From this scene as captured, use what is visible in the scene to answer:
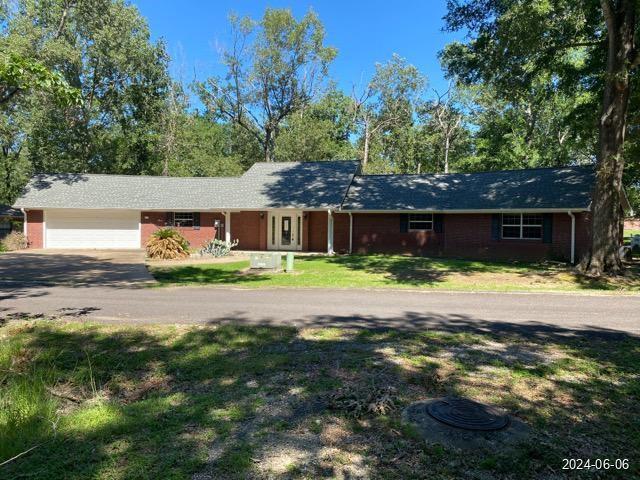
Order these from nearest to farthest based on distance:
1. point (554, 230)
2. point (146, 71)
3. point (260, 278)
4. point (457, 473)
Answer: point (457, 473) → point (260, 278) → point (554, 230) → point (146, 71)

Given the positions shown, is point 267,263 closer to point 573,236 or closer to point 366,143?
point 573,236

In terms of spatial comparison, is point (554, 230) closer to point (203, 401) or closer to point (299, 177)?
point (299, 177)

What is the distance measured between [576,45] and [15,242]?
99.9 ft

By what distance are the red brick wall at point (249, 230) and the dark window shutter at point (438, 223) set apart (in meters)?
9.51

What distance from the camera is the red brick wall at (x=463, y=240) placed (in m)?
20.7

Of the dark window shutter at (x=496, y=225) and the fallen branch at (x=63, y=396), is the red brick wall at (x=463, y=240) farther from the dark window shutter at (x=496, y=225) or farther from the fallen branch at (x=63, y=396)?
the fallen branch at (x=63, y=396)

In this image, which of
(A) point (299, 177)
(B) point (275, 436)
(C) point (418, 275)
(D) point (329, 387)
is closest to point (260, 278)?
(C) point (418, 275)

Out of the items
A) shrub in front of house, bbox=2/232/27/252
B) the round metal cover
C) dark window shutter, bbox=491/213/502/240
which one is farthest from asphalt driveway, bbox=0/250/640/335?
shrub in front of house, bbox=2/232/27/252

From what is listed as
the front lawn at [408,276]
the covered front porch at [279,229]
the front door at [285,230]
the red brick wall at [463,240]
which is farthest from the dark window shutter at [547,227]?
the front door at [285,230]

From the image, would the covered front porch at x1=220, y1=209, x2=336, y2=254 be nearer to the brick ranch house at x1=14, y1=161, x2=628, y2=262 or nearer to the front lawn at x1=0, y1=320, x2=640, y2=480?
the brick ranch house at x1=14, y1=161, x2=628, y2=262

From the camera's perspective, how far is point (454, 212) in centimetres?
2256

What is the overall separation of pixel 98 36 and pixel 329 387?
37.3 meters

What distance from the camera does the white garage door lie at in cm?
2841

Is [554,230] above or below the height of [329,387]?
above
